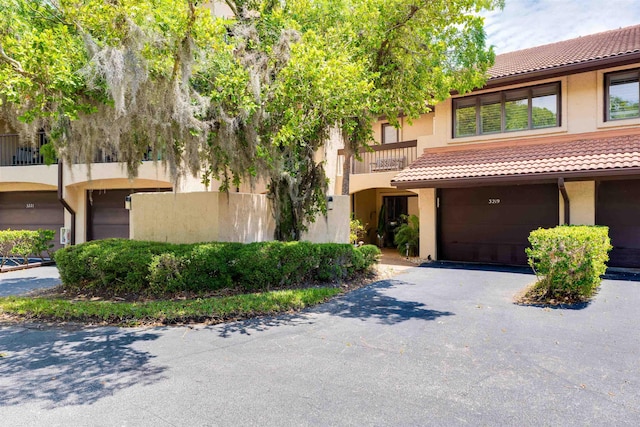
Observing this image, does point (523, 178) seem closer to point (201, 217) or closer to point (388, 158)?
point (388, 158)

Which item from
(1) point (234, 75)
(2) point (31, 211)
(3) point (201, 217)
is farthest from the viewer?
(2) point (31, 211)

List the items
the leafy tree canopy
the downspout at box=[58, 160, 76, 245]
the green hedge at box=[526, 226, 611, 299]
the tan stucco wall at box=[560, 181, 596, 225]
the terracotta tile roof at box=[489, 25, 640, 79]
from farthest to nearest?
the downspout at box=[58, 160, 76, 245] → the terracotta tile roof at box=[489, 25, 640, 79] → the tan stucco wall at box=[560, 181, 596, 225] → the green hedge at box=[526, 226, 611, 299] → the leafy tree canopy

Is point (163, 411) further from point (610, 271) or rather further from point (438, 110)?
point (438, 110)

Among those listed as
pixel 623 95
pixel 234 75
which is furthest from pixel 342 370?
pixel 623 95

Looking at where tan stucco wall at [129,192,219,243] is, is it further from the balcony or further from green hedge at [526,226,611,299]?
the balcony

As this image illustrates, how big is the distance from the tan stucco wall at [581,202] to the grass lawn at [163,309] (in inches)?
317

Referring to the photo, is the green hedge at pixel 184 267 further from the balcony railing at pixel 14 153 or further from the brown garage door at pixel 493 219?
the balcony railing at pixel 14 153

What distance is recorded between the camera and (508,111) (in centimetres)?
1195

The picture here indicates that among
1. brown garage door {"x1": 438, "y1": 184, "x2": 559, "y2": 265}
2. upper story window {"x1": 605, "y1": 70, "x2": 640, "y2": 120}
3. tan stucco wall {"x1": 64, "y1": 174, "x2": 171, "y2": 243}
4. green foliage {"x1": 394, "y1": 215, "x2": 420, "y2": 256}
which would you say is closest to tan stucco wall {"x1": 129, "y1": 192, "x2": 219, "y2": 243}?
tan stucco wall {"x1": 64, "y1": 174, "x2": 171, "y2": 243}

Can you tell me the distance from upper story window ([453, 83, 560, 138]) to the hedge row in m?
14.2

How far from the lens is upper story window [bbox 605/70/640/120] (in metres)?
10.3

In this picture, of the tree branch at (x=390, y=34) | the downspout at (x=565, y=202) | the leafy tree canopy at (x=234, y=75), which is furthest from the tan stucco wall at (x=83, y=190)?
the downspout at (x=565, y=202)

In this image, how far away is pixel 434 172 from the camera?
1156 cm

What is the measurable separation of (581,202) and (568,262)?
16.2ft
